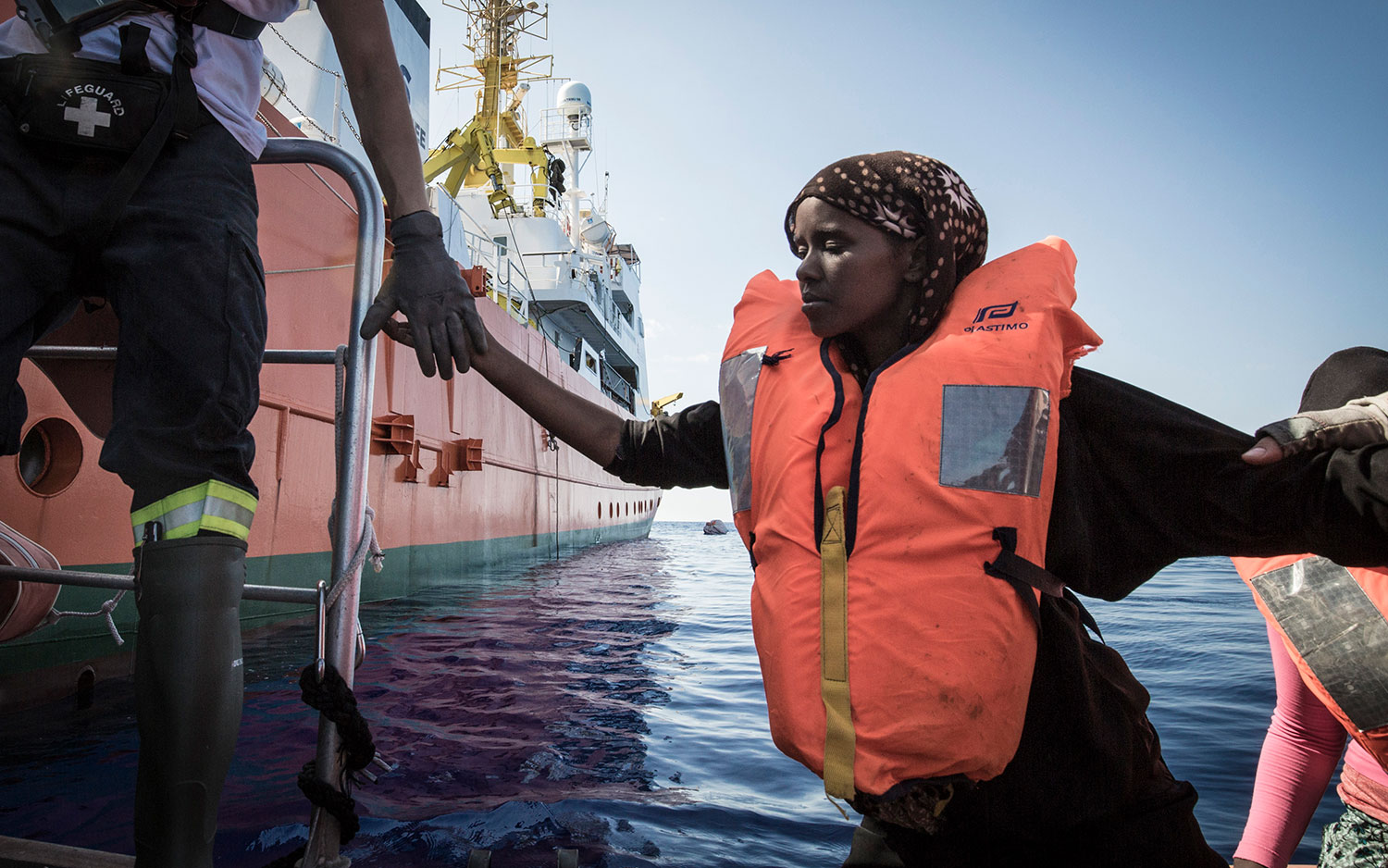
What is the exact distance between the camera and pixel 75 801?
1.95m

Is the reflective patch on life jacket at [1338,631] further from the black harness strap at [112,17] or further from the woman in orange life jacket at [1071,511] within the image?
the black harness strap at [112,17]

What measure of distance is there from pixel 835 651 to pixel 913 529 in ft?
0.71

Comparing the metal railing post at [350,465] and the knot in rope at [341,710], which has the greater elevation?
the metal railing post at [350,465]

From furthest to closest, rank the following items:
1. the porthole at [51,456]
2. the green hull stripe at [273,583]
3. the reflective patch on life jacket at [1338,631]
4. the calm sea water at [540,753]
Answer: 1. the porthole at [51,456]
2. the green hull stripe at [273,583]
3. the calm sea water at [540,753]
4. the reflective patch on life jacket at [1338,631]

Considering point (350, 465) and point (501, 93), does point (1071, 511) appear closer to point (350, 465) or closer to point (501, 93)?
point (350, 465)

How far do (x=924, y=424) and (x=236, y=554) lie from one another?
107 cm

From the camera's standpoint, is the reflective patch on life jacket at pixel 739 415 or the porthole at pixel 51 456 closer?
the reflective patch on life jacket at pixel 739 415

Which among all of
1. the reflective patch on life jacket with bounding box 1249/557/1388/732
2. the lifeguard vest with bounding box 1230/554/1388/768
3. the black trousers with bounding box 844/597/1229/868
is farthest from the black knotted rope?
the reflective patch on life jacket with bounding box 1249/557/1388/732

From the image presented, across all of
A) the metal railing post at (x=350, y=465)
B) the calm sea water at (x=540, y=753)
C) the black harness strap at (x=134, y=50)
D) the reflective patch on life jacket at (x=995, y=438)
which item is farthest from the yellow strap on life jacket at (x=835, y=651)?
the black harness strap at (x=134, y=50)

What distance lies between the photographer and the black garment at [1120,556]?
111 cm

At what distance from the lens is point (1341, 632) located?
5.02ft

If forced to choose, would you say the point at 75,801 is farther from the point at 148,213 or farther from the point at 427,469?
the point at 427,469

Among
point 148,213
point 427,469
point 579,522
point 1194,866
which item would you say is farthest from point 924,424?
point 579,522

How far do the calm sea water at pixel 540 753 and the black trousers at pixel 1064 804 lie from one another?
917 mm
